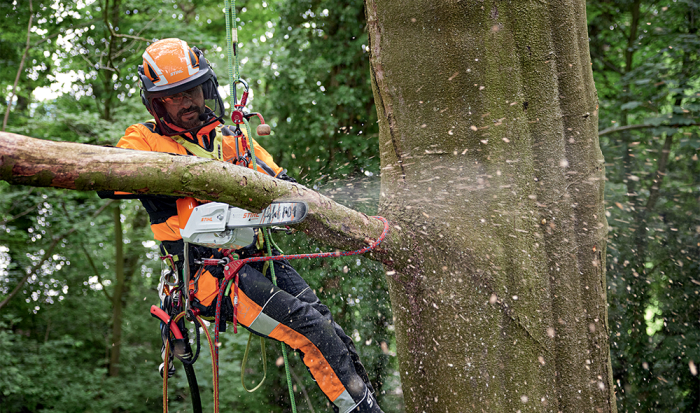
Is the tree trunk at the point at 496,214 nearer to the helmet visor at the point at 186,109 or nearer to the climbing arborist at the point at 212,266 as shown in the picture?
the climbing arborist at the point at 212,266

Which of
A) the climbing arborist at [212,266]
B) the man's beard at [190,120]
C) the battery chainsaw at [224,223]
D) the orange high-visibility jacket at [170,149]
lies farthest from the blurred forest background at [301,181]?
the battery chainsaw at [224,223]

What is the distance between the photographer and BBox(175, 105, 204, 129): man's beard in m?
2.18

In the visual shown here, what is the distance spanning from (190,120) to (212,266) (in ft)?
2.37

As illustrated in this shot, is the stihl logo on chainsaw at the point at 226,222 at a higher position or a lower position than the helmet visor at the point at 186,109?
lower

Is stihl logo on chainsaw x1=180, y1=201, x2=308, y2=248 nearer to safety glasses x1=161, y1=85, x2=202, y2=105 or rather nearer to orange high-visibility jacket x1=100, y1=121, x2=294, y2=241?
orange high-visibility jacket x1=100, y1=121, x2=294, y2=241

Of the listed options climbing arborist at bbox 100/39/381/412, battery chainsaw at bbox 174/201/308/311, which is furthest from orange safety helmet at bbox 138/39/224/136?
battery chainsaw at bbox 174/201/308/311

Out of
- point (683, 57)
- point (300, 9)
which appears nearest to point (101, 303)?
point (300, 9)

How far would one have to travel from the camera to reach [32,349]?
6324mm

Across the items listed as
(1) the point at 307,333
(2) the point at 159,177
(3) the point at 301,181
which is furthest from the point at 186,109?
(3) the point at 301,181

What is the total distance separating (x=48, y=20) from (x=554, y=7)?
642 centimetres

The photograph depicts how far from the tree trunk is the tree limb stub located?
33 centimetres

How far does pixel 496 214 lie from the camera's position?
5.66ft

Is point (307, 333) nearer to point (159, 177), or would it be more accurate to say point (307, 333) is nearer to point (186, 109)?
point (159, 177)

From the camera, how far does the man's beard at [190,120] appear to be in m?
2.18
